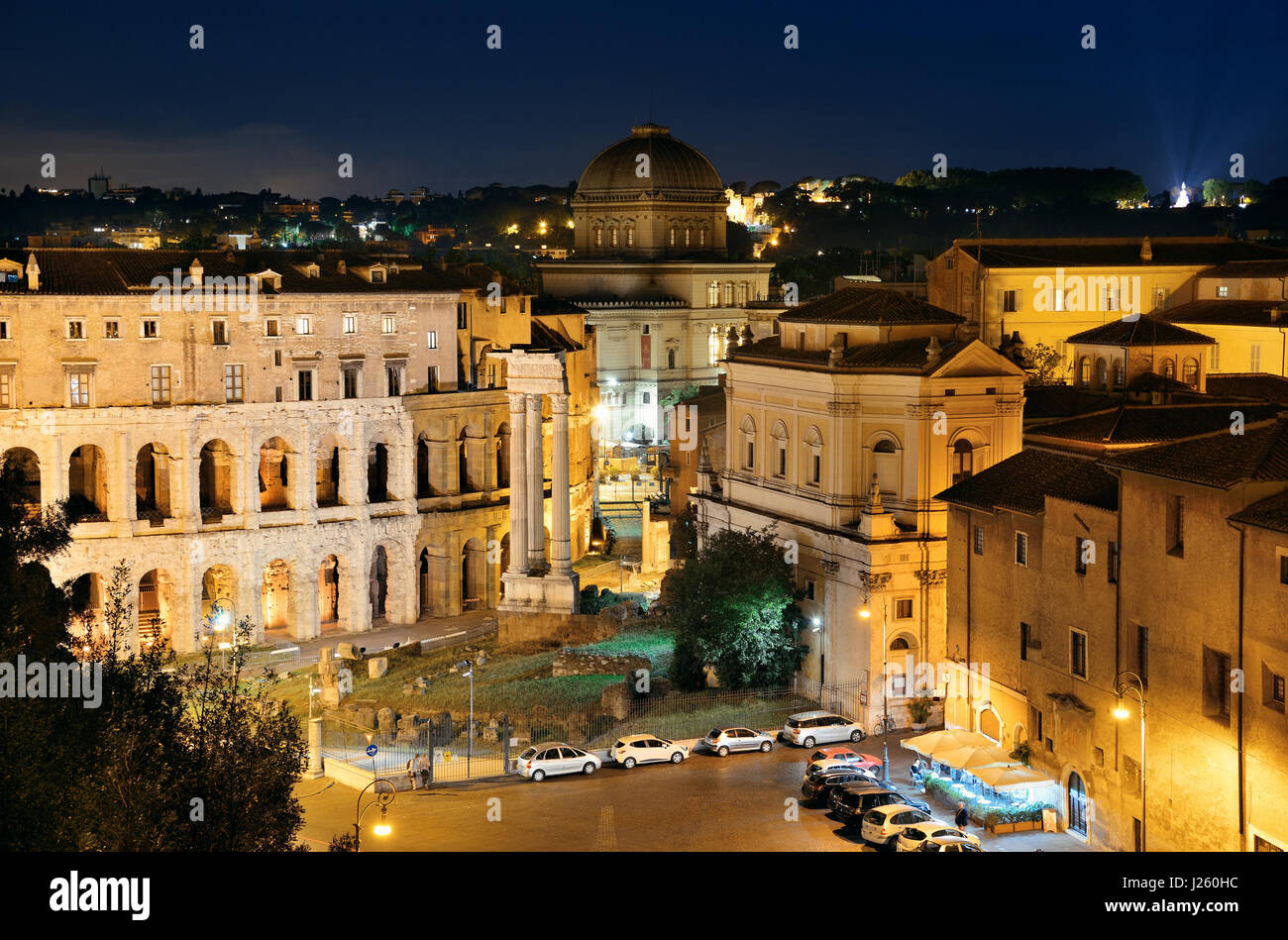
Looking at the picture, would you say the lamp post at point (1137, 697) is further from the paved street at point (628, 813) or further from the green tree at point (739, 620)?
the green tree at point (739, 620)

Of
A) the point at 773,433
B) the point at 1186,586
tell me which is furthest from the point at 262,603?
the point at 1186,586

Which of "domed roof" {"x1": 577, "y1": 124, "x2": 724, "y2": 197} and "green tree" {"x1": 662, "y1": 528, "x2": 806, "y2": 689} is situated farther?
"domed roof" {"x1": 577, "y1": 124, "x2": 724, "y2": 197}

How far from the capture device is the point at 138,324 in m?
70.3

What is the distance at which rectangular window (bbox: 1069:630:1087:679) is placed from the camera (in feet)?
138

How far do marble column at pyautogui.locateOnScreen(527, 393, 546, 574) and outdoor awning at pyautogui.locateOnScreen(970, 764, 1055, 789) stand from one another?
29.4 meters

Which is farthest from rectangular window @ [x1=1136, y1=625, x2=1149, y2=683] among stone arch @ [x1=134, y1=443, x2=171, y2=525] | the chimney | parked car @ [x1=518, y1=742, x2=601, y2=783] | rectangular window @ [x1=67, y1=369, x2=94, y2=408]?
rectangular window @ [x1=67, y1=369, x2=94, y2=408]

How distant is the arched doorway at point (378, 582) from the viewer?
7781 centimetres

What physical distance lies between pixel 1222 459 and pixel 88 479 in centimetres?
5097

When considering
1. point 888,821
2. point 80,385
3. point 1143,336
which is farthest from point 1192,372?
point 80,385

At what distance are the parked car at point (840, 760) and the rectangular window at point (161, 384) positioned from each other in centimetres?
3458

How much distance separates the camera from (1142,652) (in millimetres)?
39375

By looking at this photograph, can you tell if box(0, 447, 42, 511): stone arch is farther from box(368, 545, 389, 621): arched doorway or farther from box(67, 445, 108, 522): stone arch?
box(368, 545, 389, 621): arched doorway
